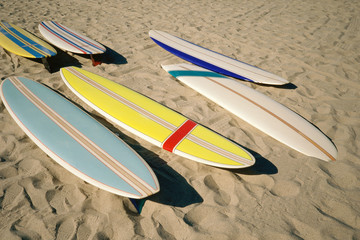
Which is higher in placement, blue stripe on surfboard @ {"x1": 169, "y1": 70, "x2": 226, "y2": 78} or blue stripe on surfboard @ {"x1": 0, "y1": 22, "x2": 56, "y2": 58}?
blue stripe on surfboard @ {"x1": 0, "y1": 22, "x2": 56, "y2": 58}

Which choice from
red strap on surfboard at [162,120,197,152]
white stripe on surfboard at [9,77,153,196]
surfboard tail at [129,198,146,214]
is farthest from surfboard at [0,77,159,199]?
red strap on surfboard at [162,120,197,152]

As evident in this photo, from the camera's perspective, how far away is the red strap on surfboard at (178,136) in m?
1.91

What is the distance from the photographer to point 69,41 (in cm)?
335

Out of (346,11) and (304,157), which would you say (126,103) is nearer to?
(304,157)

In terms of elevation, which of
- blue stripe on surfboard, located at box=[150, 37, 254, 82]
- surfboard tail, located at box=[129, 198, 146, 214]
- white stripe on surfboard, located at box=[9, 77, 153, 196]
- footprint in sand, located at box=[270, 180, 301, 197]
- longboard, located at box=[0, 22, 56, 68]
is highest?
longboard, located at box=[0, 22, 56, 68]

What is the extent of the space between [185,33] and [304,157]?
3478mm

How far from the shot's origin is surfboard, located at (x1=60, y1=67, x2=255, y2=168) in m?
1.85

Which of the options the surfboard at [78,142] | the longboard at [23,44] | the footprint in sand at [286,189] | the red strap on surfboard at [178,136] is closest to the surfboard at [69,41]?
the longboard at [23,44]

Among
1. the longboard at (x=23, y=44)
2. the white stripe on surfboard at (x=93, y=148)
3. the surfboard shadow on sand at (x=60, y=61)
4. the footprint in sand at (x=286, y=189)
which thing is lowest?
the footprint in sand at (x=286, y=189)

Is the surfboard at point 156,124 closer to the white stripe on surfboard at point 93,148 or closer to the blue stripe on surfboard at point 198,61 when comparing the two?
the white stripe on surfboard at point 93,148

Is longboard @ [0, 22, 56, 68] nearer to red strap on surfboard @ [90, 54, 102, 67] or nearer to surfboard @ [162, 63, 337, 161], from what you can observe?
red strap on surfboard @ [90, 54, 102, 67]

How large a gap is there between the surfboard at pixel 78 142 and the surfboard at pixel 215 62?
1972 millimetres

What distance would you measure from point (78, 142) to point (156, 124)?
72 centimetres

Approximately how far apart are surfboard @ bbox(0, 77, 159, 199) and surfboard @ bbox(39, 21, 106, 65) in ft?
3.15
